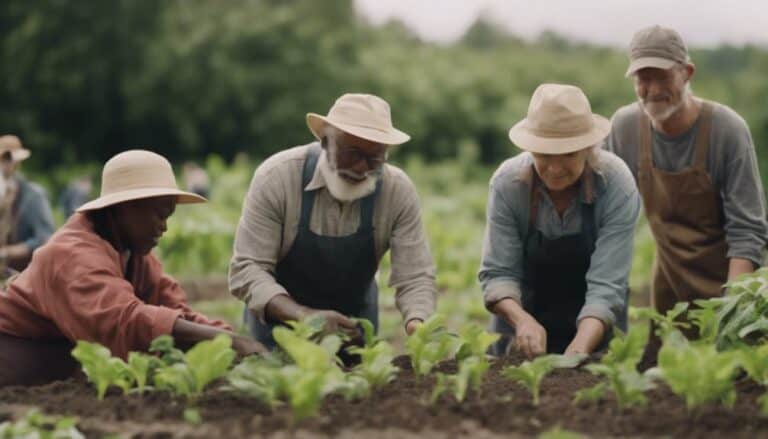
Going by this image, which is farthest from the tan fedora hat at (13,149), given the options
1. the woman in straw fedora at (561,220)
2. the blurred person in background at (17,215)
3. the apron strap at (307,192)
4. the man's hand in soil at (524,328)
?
the man's hand in soil at (524,328)

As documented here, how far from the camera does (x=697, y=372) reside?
12.3 ft

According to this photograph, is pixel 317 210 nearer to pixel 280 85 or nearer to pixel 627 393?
pixel 627 393

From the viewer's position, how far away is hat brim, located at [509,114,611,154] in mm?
4832

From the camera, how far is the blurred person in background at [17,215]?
842 cm

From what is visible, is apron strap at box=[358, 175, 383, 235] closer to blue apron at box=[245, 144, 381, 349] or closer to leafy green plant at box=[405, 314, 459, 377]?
blue apron at box=[245, 144, 381, 349]

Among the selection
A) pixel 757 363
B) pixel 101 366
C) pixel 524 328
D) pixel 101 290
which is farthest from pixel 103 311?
pixel 757 363

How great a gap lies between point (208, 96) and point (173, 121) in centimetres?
100

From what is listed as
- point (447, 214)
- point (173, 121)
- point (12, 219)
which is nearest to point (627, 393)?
point (12, 219)

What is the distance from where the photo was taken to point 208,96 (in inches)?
1108

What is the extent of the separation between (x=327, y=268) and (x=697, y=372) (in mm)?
2080

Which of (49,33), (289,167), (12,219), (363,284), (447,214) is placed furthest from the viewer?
(49,33)

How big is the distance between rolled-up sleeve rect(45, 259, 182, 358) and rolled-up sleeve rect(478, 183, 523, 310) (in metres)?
1.41

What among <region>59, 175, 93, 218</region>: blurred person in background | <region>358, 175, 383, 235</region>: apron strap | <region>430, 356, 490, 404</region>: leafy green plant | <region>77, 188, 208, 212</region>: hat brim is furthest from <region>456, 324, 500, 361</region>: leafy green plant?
<region>59, 175, 93, 218</region>: blurred person in background

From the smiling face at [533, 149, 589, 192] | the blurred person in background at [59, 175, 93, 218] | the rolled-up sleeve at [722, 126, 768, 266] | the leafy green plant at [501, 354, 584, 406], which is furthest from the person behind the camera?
the blurred person in background at [59, 175, 93, 218]
